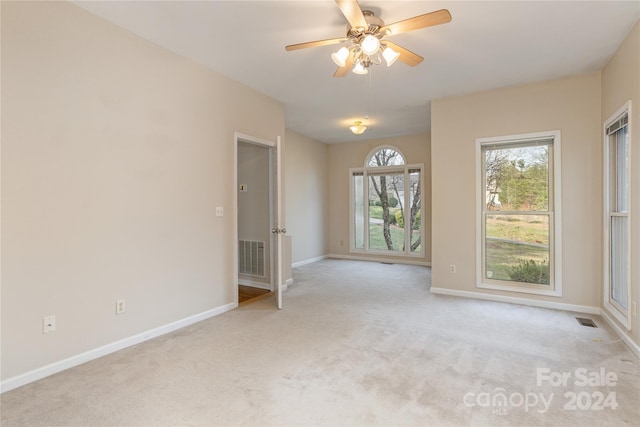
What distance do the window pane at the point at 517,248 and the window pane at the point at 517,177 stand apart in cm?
16

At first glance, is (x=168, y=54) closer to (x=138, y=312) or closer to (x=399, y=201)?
(x=138, y=312)

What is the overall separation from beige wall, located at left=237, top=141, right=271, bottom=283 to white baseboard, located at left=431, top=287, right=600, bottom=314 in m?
2.56

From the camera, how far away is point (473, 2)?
2.34 metres

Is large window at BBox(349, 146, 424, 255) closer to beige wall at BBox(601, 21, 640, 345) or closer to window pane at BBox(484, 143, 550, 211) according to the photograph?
window pane at BBox(484, 143, 550, 211)

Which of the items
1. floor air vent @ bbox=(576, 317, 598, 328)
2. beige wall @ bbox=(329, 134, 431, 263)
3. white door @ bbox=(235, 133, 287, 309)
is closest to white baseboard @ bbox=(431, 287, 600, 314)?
floor air vent @ bbox=(576, 317, 598, 328)

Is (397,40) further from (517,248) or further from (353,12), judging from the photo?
(517,248)

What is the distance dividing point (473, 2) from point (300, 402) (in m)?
3.03

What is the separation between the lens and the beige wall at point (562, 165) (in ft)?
11.7

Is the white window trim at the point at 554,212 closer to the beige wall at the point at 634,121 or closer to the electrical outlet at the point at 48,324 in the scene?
the beige wall at the point at 634,121

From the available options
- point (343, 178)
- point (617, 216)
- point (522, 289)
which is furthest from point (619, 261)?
point (343, 178)

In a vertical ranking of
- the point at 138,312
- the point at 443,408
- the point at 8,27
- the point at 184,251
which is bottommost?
the point at 443,408

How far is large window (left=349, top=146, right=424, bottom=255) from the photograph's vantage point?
6758mm

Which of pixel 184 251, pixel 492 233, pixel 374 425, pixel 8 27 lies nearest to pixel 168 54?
pixel 8 27

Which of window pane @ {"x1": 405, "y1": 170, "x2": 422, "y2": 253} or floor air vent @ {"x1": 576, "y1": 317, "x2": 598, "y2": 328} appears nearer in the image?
floor air vent @ {"x1": 576, "y1": 317, "x2": 598, "y2": 328}
